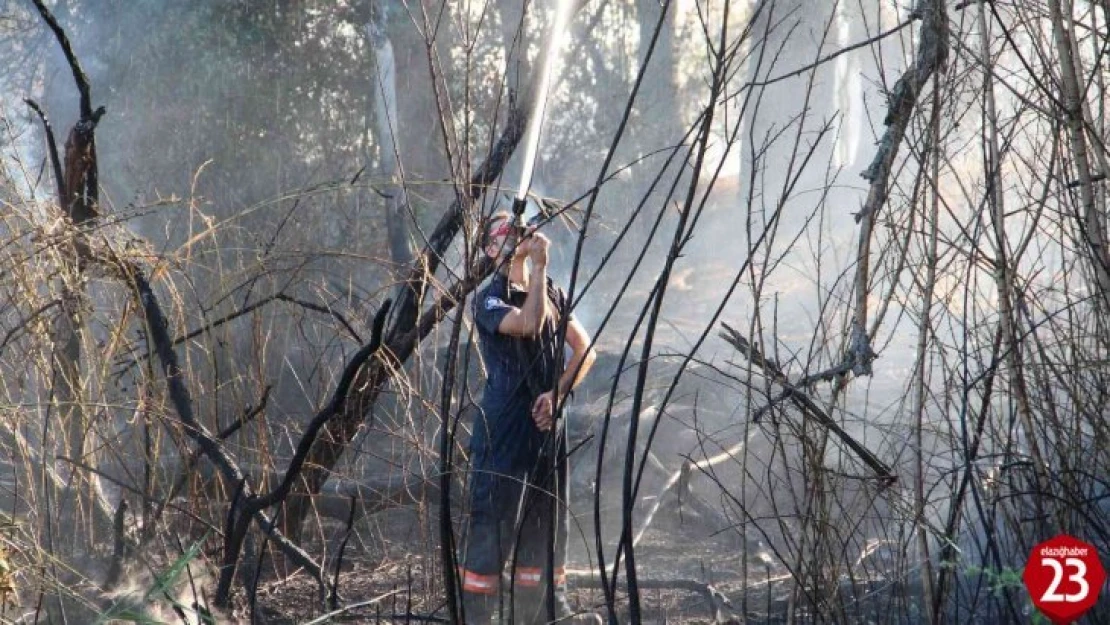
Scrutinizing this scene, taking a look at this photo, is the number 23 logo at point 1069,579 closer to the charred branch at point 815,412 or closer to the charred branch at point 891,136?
the charred branch at point 815,412

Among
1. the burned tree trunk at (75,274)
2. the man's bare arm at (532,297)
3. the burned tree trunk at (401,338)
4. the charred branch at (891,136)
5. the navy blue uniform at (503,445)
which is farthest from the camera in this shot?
the navy blue uniform at (503,445)

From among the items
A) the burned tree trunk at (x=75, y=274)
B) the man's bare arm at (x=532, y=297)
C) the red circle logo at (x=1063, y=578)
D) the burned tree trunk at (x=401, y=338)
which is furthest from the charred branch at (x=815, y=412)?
the burned tree trunk at (x=75, y=274)

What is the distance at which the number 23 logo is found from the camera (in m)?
2.06

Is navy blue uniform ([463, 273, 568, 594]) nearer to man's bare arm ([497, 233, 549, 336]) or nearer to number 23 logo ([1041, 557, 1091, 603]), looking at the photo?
man's bare arm ([497, 233, 549, 336])

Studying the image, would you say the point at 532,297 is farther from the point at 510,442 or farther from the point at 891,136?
the point at 891,136

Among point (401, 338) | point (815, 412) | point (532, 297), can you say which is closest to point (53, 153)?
point (401, 338)

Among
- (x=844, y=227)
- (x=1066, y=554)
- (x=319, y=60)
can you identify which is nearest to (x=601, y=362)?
(x=319, y=60)

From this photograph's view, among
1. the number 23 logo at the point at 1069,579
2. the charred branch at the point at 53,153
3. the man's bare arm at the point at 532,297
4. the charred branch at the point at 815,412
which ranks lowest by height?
the number 23 logo at the point at 1069,579

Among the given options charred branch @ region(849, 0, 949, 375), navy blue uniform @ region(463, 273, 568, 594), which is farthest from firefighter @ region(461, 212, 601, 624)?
charred branch @ region(849, 0, 949, 375)

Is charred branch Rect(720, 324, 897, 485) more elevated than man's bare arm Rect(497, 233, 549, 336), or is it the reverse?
man's bare arm Rect(497, 233, 549, 336)

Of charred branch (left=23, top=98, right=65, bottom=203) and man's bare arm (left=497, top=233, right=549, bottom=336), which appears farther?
man's bare arm (left=497, top=233, right=549, bottom=336)

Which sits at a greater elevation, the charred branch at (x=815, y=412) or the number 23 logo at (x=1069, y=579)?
the charred branch at (x=815, y=412)

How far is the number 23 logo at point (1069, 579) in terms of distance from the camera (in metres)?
2.06

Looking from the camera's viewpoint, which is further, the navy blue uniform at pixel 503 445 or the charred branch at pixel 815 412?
the navy blue uniform at pixel 503 445
